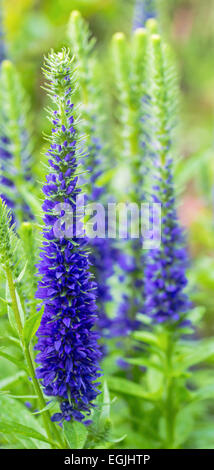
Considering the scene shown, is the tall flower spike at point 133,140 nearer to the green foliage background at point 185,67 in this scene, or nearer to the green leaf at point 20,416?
the green foliage background at point 185,67

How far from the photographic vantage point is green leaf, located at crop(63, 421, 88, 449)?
1739 millimetres

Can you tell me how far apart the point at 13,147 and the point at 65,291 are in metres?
1.57

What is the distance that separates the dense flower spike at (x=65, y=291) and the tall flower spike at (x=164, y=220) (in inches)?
29.4

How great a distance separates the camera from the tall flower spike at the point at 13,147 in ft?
9.33

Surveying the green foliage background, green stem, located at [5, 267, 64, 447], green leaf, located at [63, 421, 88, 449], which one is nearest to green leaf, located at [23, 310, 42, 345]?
green stem, located at [5, 267, 64, 447]

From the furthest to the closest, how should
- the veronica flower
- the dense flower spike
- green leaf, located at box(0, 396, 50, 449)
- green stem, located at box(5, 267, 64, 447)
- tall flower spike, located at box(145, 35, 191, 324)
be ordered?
the veronica flower, tall flower spike, located at box(145, 35, 191, 324), green leaf, located at box(0, 396, 50, 449), green stem, located at box(5, 267, 64, 447), the dense flower spike

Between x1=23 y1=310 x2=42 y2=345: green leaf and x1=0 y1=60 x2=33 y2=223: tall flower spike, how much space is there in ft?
3.80

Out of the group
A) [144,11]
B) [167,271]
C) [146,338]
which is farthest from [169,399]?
[144,11]

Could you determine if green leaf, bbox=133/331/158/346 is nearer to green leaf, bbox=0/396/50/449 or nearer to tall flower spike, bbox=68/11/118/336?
tall flower spike, bbox=68/11/118/336

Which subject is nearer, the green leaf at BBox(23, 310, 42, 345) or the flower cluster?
the green leaf at BBox(23, 310, 42, 345)

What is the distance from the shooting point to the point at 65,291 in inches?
65.9

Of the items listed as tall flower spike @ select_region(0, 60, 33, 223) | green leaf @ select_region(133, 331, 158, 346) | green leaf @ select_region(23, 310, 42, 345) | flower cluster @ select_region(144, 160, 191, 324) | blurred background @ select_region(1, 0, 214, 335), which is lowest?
green leaf @ select_region(133, 331, 158, 346)

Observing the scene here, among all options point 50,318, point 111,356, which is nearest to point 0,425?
point 50,318

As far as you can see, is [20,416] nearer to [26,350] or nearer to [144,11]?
[26,350]
